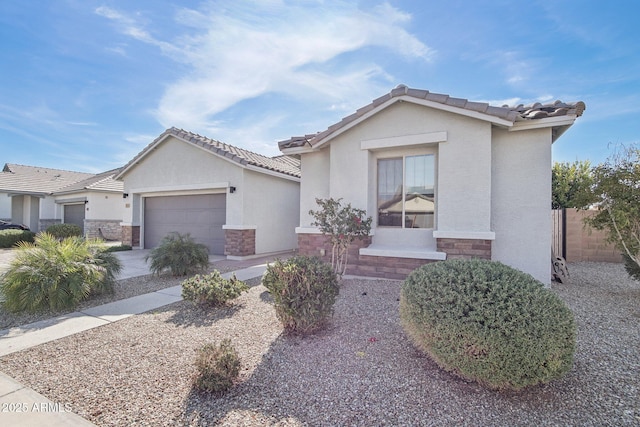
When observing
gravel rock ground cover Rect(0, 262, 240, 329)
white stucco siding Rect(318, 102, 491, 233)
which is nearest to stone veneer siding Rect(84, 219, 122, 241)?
gravel rock ground cover Rect(0, 262, 240, 329)

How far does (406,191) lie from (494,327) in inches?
212

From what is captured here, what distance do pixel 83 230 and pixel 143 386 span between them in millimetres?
21280

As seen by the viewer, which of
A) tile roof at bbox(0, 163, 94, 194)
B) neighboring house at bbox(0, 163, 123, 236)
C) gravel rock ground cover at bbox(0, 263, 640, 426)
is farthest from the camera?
tile roof at bbox(0, 163, 94, 194)

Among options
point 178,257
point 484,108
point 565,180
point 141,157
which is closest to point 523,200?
point 484,108

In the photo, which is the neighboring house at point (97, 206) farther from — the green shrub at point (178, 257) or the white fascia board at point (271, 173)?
the green shrub at point (178, 257)

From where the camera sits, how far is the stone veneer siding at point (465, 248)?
22.0ft

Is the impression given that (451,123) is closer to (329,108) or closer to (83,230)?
(329,108)

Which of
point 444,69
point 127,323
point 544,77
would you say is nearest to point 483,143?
point 444,69

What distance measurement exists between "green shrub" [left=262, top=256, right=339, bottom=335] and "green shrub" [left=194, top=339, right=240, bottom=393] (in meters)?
1.17

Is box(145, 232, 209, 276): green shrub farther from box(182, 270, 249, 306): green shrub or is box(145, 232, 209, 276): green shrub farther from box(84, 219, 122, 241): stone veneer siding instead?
box(84, 219, 122, 241): stone veneer siding

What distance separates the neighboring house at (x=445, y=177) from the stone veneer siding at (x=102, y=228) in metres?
18.1

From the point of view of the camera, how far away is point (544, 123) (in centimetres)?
643

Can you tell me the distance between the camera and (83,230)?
19.6 meters

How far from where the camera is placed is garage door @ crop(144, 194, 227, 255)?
1256 centimetres
